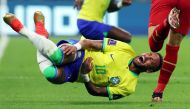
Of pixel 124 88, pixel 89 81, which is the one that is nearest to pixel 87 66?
pixel 89 81

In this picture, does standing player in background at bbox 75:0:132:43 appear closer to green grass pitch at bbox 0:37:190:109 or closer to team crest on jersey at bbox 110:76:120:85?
green grass pitch at bbox 0:37:190:109

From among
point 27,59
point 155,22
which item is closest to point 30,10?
point 27,59

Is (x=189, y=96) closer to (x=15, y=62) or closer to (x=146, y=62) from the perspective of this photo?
(x=146, y=62)

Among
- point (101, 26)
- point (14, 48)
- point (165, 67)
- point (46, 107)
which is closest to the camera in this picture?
point (46, 107)

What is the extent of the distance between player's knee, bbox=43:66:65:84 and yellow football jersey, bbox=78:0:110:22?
2.02 metres

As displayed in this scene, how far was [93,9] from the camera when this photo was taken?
1410cm

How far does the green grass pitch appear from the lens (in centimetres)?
1191

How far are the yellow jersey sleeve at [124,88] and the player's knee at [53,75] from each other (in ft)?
2.07

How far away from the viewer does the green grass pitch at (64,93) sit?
39.1 feet

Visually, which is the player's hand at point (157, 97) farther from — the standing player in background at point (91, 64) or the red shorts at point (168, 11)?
the red shorts at point (168, 11)

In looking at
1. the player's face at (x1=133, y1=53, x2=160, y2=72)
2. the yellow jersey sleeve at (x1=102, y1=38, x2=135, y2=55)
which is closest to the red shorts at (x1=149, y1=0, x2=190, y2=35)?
the yellow jersey sleeve at (x1=102, y1=38, x2=135, y2=55)

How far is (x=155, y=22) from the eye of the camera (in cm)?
1284

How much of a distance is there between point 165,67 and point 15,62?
8.69m

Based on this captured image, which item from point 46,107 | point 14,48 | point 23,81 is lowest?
point 14,48
